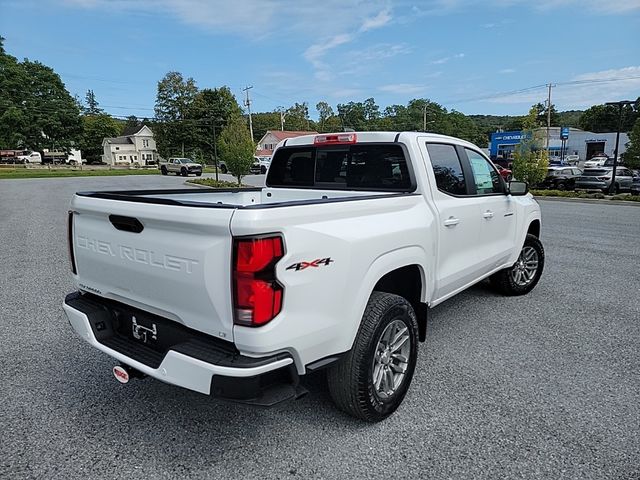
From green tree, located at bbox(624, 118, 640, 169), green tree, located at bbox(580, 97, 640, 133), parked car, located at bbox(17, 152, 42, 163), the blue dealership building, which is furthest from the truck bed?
green tree, located at bbox(580, 97, 640, 133)

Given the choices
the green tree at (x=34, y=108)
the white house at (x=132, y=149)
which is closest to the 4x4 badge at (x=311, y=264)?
the green tree at (x=34, y=108)

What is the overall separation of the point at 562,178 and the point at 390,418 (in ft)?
80.2

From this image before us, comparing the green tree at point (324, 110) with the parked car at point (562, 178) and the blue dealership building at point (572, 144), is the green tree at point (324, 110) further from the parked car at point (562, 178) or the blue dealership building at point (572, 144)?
the parked car at point (562, 178)

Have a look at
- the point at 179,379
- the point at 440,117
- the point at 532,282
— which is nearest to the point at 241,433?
the point at 179,379

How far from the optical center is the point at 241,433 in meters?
2.69

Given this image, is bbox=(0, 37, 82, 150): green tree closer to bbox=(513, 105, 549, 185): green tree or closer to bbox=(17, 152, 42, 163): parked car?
bbox=(17, 152, 42, 163): parked car

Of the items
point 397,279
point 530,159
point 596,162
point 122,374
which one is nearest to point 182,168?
point 530,159

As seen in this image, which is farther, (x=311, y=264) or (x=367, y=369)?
(x=367, y=369)

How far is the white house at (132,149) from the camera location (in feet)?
278

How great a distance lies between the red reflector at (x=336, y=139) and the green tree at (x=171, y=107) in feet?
229

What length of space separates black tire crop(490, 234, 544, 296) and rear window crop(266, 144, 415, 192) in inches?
90.4

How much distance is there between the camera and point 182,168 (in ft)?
133

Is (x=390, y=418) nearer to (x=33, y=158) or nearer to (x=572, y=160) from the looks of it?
(x=572, y=160)

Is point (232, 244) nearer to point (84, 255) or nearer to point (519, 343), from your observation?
point (84, 255)
